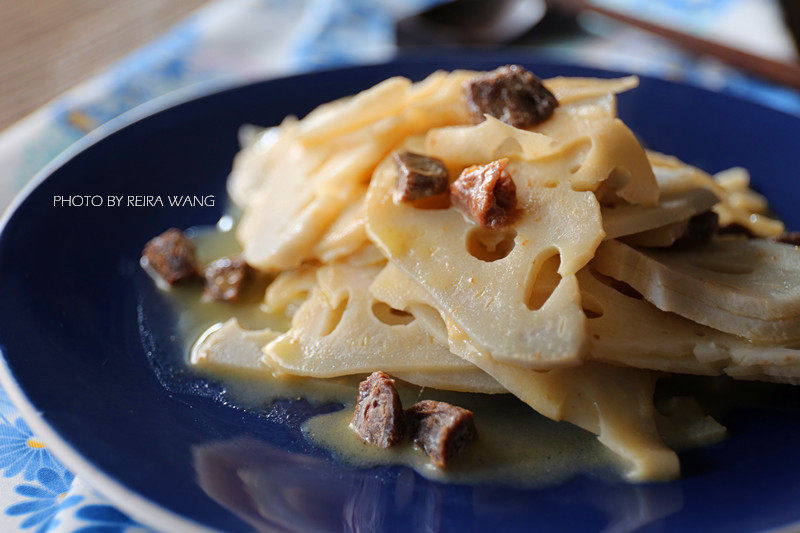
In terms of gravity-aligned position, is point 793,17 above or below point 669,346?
below

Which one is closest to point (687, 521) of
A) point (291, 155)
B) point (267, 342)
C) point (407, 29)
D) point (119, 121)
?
point (267, 342)

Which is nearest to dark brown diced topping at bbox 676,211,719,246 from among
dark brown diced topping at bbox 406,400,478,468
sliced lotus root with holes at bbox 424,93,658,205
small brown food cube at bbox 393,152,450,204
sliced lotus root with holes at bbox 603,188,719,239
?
sliced lotus root with holes at bbox 603,188,719,239

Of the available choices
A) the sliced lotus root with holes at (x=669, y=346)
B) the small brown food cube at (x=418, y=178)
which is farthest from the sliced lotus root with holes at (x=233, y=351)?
the sliced lotus root with holes at (x=669, y=346)

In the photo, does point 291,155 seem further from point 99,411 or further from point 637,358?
point 637,358

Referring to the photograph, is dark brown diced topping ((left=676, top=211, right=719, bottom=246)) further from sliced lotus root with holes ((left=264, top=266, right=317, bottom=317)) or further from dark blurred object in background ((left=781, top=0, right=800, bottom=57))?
dark blurred object in background ((left=781, top=0, right=800, bottom=57))

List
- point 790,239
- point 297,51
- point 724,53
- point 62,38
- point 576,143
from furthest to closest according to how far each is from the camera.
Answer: point 62,38
point 297,51
point 724,53
point 790,239
point 576,143

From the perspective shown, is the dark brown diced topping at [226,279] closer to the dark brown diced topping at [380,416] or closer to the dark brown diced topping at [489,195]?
the dark brown diced topping at [380,416]

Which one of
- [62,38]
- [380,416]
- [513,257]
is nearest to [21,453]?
[380,416]

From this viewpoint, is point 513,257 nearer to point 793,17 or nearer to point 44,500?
point 44,500
